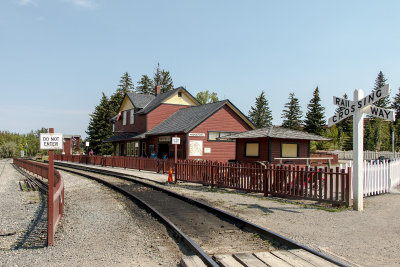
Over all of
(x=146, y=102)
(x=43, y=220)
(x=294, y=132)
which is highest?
(x=146, y=102)

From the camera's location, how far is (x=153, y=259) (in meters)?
5.35

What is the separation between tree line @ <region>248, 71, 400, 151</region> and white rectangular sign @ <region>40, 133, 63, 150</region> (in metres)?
40.9

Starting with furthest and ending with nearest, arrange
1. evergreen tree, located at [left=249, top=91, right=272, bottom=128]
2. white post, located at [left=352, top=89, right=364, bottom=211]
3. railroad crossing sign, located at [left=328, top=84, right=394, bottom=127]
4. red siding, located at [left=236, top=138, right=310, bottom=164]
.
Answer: evergreen tree, located at [left=249, top=91, right=272, bottom=128] < red siding, located at [left=236, top=138, right=310, bottom=164] < white post, located at [left=352, top=89, right=364, bottom=211] < railroad crossing sign, located at [left=328, top=84, right=394, bottom=127]

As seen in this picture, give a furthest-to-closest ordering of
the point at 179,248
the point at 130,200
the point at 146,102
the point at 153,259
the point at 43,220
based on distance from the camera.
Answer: the point at 146,102
the point at 130,200
the point at 43,220
the point at 179,248
the point at 153,259

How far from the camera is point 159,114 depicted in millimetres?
34875

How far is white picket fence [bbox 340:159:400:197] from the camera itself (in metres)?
11.0

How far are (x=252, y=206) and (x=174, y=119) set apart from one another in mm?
23738

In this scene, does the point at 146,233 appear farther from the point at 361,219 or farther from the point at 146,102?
the point at 146,102

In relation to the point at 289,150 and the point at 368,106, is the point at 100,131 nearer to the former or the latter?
the point at 289,150

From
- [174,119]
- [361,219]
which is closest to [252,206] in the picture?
[361,219]

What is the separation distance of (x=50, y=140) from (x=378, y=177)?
35.1 feet

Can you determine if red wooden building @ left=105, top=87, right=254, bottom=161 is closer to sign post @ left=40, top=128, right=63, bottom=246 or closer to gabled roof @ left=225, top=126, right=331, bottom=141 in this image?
gabled roof @ left=225, top=126, right=331, bottom=141

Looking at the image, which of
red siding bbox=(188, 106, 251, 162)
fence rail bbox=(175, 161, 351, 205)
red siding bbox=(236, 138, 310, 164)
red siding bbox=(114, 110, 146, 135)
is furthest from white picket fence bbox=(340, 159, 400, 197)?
red siding bbox=(114, 110, 146, 135)

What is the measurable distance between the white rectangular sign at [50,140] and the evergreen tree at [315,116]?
196 ft
